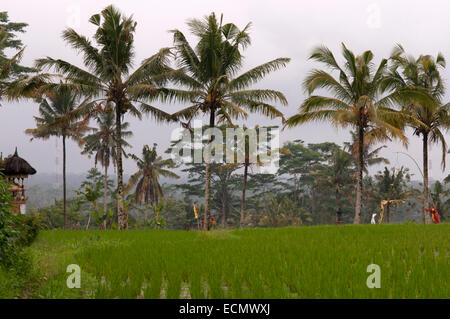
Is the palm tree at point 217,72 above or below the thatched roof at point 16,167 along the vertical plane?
above

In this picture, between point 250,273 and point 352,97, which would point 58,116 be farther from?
point 250,273

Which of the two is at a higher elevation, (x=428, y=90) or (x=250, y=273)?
(x=428, y=90)

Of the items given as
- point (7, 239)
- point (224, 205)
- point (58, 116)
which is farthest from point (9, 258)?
point (224, 205)

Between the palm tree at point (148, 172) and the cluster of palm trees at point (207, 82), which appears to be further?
the palm tree at point (148, 172)

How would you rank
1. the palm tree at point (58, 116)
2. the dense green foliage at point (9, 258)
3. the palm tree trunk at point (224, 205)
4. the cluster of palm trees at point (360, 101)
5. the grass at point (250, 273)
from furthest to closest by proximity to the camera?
the palm tree trunk at point (224, 205) < the palm tree at point (58, 116) < the cluster of palm trees at point (360, 101) < the dense green foliage at point (9, 258) < the grass at point (250, 273)

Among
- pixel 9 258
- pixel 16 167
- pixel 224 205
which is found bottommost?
pixel 9 258

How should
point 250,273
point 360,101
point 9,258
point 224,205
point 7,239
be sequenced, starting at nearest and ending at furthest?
point 7,239, point 9,258, point 250,273, point 360,101, point 224,205

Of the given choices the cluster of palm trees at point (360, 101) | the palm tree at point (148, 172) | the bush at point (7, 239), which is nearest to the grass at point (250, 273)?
the bush at point (7, 239)

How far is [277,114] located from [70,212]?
Result: 27398mm

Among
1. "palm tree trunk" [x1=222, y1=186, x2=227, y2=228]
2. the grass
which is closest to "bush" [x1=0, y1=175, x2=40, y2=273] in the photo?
the grass

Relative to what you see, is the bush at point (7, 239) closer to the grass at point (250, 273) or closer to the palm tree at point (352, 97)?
the grass at point (250, 273)

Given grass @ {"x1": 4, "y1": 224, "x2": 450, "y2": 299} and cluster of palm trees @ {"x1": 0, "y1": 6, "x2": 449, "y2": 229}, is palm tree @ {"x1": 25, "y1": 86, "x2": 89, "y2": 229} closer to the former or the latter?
cluster of palm trees @ {"x1": 0, "y1": 6, "x2": 449, "y2": 229}
